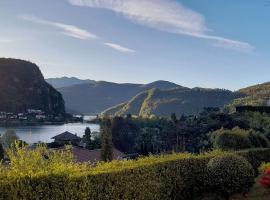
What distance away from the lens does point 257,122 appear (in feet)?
186

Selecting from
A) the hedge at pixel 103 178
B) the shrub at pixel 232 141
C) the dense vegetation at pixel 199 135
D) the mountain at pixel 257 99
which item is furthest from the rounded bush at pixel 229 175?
the mountain at pixel 257 99

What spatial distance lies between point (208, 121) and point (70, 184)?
65.5 metres

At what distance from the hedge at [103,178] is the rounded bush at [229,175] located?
2.03 feet

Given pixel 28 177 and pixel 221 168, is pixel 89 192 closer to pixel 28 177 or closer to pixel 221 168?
pixel 28 177

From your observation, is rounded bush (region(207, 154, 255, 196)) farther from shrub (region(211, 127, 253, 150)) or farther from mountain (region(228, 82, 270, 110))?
mountain (region(228, 82, 270, 110))

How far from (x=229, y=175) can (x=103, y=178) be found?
675cm

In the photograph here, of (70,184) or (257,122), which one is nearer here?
(70,184)

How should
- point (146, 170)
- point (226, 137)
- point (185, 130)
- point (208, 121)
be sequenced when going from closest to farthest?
point (146, 170)
point (226, 137)
point (208, 121)
point (185, 130)

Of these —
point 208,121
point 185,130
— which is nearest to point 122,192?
point 208,121

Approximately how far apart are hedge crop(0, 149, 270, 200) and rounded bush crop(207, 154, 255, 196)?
0.62m

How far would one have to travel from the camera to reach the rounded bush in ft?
62.7

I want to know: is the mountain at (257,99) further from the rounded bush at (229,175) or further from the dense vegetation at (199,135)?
the rounded bush at (229,175)

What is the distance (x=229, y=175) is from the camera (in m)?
19.1

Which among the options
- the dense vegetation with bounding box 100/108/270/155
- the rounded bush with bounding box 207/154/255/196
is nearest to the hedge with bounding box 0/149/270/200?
the rounded bush with bounding box 207/154/255/196
